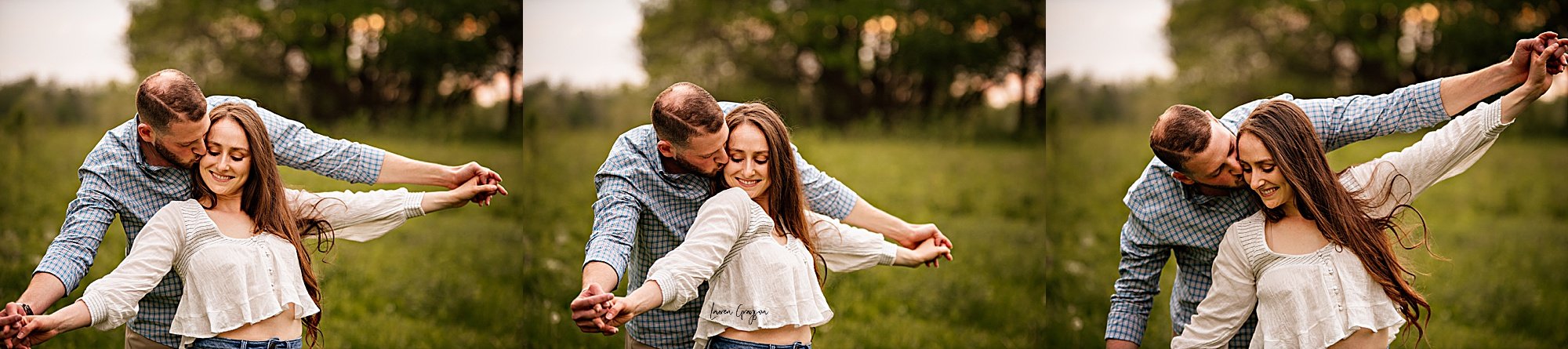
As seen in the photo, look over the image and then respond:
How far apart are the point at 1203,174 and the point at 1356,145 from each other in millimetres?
6047

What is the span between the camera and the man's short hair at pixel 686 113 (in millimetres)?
4016

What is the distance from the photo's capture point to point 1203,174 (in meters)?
4.14

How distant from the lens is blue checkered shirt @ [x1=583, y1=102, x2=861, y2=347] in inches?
163

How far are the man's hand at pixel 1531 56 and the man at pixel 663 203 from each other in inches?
80.5

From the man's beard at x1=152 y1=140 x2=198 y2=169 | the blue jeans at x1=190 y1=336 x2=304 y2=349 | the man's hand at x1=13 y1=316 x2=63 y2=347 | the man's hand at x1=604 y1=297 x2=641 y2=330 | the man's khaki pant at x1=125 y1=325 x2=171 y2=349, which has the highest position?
the man's beard at x1=152 y1=140 x2=198 y2=169

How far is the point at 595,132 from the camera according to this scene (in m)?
7.72

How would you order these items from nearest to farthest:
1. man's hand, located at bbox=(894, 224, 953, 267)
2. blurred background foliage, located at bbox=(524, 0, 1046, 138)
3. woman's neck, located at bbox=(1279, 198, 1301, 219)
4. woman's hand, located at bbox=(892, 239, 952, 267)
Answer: woman's neck, located at bbox=(1279, 198, 1301, 219) < woman's hand, located at bbox=(892, 239, 952, 267) < man's hand, located at bbox=(894, 224, 953, 267) < blurred background foliage, located at bbox=(524, 0, 1046, 138)

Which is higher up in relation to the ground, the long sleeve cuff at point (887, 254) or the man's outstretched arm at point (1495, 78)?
the man's outstretched arm at point (1495, 78)

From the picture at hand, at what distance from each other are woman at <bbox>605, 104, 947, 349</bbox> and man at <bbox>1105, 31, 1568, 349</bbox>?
3.91ft

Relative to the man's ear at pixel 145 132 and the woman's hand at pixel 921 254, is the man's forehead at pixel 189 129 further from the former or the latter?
the woman's hand at pixel 921 254

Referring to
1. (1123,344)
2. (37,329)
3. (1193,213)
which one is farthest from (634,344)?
(1193,213)

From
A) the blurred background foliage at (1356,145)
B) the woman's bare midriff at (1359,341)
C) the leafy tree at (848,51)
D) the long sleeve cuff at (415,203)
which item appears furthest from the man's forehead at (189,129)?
the blurred background foliage at (1356,145)

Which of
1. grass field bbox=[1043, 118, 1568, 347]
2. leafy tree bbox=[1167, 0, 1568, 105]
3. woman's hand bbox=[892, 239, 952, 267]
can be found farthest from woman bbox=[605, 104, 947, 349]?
leafy tree bbox=[1167, 0, 1568, 105]

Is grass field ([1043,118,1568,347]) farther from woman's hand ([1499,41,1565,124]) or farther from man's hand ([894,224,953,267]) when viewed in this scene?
woman's hand ([1499,41,1565,124])
